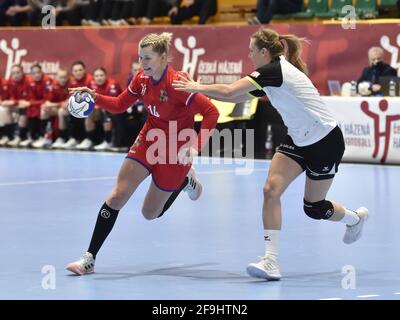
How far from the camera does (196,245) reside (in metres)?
9.31

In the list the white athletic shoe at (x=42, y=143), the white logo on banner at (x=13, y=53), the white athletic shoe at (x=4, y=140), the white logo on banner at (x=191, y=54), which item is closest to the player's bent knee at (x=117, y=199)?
the white logo on banner at (x=191, y=54)

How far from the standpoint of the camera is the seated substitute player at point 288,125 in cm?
764

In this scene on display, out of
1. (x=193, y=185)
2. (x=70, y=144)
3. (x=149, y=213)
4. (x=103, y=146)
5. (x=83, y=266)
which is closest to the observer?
(x=83, y=266)

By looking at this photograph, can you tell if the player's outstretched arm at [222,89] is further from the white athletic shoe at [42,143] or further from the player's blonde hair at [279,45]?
the white athletic shoe at [42,143]

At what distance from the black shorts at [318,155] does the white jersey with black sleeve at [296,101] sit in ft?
0.14

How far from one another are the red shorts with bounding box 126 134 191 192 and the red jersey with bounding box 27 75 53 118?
1294cm

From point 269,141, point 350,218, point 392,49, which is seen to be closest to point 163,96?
point 350,218

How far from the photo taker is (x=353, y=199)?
12.4 meters

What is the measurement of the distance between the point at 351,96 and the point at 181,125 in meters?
9.22

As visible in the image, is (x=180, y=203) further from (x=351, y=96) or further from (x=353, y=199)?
(x=351, y=96)

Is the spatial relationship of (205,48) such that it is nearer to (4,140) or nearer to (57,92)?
(57,92)

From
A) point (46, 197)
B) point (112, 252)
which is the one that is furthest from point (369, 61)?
point (112, 252)

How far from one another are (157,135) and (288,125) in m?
1.12
